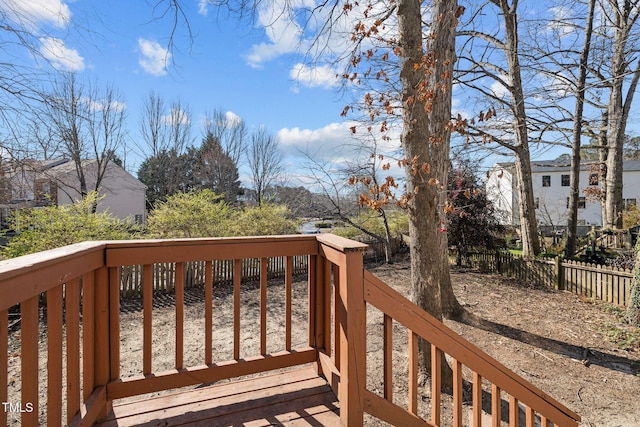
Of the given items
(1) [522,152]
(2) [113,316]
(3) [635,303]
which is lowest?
(3) [635,303]

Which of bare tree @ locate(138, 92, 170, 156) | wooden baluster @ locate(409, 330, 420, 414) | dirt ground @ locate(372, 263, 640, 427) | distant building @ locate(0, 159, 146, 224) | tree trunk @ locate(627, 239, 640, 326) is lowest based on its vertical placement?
dirt ground @ locate(372, 263, 640, 427)

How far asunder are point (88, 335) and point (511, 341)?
5140 millimetres

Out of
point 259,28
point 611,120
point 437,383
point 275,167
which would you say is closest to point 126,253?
point 437,383

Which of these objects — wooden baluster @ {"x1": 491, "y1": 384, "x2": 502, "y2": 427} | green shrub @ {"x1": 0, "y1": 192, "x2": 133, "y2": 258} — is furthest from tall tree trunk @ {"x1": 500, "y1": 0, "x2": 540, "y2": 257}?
green shrub @ {"x1": 0, "y1": 192, "x2": 133, "y2": 258}

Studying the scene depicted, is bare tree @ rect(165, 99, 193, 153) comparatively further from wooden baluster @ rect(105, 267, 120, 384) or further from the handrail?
the handrail

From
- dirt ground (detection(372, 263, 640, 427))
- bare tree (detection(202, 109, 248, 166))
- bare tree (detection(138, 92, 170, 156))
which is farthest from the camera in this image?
bare tree (detection(202, 109, 248, 166))

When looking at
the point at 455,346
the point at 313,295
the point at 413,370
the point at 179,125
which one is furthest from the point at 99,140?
the point at 455,346

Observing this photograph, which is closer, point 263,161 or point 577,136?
point 577,136

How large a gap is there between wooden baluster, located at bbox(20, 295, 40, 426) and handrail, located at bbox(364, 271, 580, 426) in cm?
136

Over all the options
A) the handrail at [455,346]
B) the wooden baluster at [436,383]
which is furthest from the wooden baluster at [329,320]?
the wooden baluster at [436,383]

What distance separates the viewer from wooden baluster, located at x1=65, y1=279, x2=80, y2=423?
139 centimetres

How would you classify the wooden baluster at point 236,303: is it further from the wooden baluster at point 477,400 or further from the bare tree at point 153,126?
the bare tree at point 153,126

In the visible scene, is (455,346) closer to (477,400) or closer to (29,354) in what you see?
(477,400)

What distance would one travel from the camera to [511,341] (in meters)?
4.63
